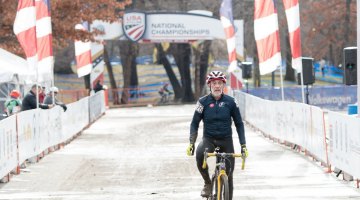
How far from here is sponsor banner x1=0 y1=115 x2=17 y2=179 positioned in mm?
18188

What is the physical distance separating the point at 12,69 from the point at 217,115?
791 inches

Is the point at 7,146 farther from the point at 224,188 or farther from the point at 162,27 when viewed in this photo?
the point at 162,27

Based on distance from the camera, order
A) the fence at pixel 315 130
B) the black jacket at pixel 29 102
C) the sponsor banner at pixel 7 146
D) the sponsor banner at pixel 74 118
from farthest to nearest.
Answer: the sponsor banner at pixel 74 118 < the black jacket at pixel 29 102 < the sponsor banner at pixel 7 146 < the fence at pixel 315 130

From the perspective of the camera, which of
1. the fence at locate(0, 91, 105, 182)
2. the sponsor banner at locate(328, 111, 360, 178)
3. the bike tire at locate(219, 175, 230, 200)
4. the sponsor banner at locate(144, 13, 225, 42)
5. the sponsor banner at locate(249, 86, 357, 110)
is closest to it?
the bike tire at locate(219, 175, 230, 200)

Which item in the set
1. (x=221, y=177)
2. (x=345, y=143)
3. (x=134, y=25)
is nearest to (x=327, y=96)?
(x=134, y=25)

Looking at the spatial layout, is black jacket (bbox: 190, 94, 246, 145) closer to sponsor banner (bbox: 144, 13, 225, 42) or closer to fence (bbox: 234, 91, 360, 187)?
fence (bbox: 234, 91, 360, 187)

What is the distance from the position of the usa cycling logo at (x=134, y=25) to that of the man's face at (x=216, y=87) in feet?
148

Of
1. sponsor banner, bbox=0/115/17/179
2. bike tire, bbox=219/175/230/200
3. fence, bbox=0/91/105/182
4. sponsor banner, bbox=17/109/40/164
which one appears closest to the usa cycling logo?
fence, bbox=0/91/105/182

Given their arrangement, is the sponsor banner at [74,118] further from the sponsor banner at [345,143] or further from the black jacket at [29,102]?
the sponsor banner at [345,143]

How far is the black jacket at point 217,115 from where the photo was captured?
40.4 ft

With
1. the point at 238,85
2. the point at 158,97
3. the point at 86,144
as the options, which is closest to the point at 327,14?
the point at 158,97

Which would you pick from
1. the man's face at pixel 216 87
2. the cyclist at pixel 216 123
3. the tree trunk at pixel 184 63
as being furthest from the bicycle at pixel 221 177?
the tree trunk at pixel 184 63

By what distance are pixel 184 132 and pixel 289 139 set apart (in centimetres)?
935

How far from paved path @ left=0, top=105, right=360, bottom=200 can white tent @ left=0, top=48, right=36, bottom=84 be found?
2.68 m
